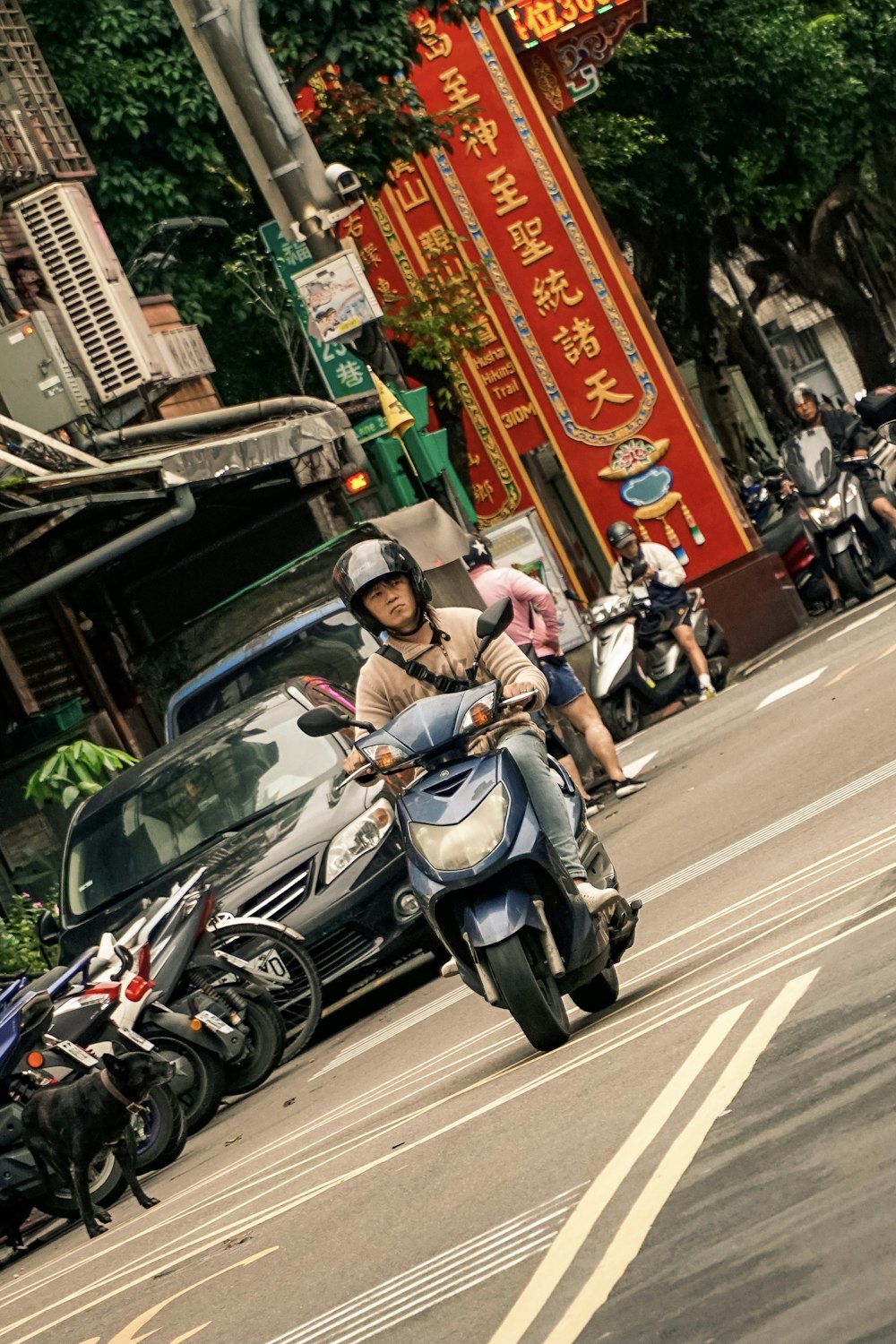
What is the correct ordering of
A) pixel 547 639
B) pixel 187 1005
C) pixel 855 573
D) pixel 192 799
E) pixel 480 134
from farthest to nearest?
pixel 480 134, pixel 855 573, pixel 547 639, pixel 192 799, pixel 187 1005

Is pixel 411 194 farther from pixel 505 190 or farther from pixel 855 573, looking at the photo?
pixel 855 573

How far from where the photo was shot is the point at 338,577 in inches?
329

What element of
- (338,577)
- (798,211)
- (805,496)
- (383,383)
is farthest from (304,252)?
(798,211)

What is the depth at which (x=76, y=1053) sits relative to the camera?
32.3ft

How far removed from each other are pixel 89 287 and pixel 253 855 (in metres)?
10.3

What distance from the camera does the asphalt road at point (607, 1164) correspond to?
4.67 m

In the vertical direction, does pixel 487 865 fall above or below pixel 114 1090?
above

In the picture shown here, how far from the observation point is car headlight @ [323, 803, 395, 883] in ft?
38.1

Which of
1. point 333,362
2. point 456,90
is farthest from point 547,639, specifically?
point 456,90

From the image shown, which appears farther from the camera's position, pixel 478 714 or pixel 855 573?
pixel 855 573

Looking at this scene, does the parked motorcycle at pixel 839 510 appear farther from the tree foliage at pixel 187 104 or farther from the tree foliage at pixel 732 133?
the tree foliage at pixel 732 133

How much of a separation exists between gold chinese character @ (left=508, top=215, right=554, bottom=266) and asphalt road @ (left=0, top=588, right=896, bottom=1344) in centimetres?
1442

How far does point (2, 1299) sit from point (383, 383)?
12.0 metres

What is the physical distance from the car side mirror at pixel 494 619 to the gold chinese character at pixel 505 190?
1772cm
